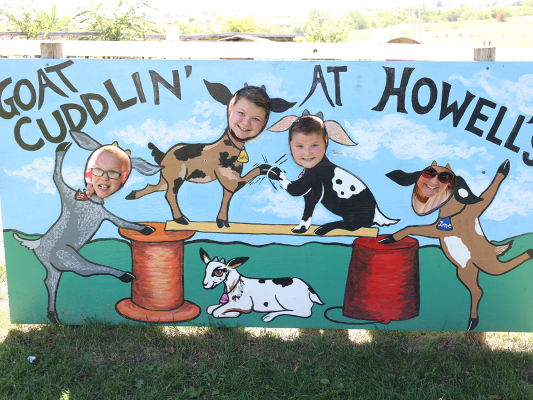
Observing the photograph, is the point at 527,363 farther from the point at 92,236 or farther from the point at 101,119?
the point at 101,119

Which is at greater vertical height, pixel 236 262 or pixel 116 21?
pixel 116 21

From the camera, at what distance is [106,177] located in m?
2.99

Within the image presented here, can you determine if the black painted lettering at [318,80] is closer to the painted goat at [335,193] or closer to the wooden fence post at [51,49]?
the painted goat at [335,193]

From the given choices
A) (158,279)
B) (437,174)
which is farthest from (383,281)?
(158,279)

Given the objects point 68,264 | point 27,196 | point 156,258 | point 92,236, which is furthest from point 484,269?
point 27,196

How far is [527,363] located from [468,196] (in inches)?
50.7

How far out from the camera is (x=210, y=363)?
2.96m

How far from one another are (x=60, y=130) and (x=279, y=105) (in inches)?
63.2

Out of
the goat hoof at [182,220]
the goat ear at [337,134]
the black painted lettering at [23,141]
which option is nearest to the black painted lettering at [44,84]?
the black painted lettering at [23,141]

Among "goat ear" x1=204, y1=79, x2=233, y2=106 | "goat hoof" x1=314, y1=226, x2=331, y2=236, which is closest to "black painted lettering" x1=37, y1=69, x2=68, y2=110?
"goat ear" x1=204, y1=79, x2=233, y2=106

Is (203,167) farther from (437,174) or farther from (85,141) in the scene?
(437,174)

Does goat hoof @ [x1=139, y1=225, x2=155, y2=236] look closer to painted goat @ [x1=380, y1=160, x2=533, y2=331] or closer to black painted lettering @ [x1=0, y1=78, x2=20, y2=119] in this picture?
black painted lettering @ [x1=0, y1=78, x2=20, y2=119]

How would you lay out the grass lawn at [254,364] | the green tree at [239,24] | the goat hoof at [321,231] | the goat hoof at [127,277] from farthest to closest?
the green tree at [239,24] → the goat hoof at [127,277] → the goat hoof at [321,231] → the grass lawn at [254,364]

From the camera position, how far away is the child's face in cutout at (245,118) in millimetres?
2848
